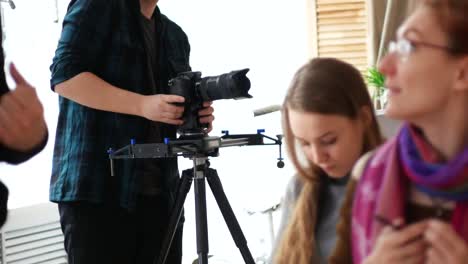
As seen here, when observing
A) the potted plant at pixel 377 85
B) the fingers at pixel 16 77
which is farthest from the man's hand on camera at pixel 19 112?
the potted plant at pixel 377 85

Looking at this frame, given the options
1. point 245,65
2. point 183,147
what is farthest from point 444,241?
point 245,65

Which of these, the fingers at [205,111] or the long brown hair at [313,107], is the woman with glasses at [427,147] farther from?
the fingers at [205,111]

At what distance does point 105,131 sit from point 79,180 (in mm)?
151

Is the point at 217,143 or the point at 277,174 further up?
the point at 217,143

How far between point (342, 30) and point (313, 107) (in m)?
1.76

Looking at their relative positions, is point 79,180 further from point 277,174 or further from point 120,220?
point 277,174

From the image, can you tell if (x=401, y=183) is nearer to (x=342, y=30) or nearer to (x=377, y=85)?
(x=377, y=85)

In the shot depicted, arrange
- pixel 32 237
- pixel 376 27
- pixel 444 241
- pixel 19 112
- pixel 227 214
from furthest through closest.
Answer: pixel 32 237, pixel 376 27, pixel 227 214, pixel 19 112, pixel 444 241

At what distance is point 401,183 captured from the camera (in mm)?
722

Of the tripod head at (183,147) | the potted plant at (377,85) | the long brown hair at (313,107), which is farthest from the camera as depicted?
the potted plant at (377,85)

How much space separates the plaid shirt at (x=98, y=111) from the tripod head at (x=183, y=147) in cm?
6

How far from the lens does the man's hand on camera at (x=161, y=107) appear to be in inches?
60.1

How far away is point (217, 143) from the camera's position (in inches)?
62.5

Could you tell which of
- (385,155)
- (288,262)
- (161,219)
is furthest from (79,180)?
(385,155)
